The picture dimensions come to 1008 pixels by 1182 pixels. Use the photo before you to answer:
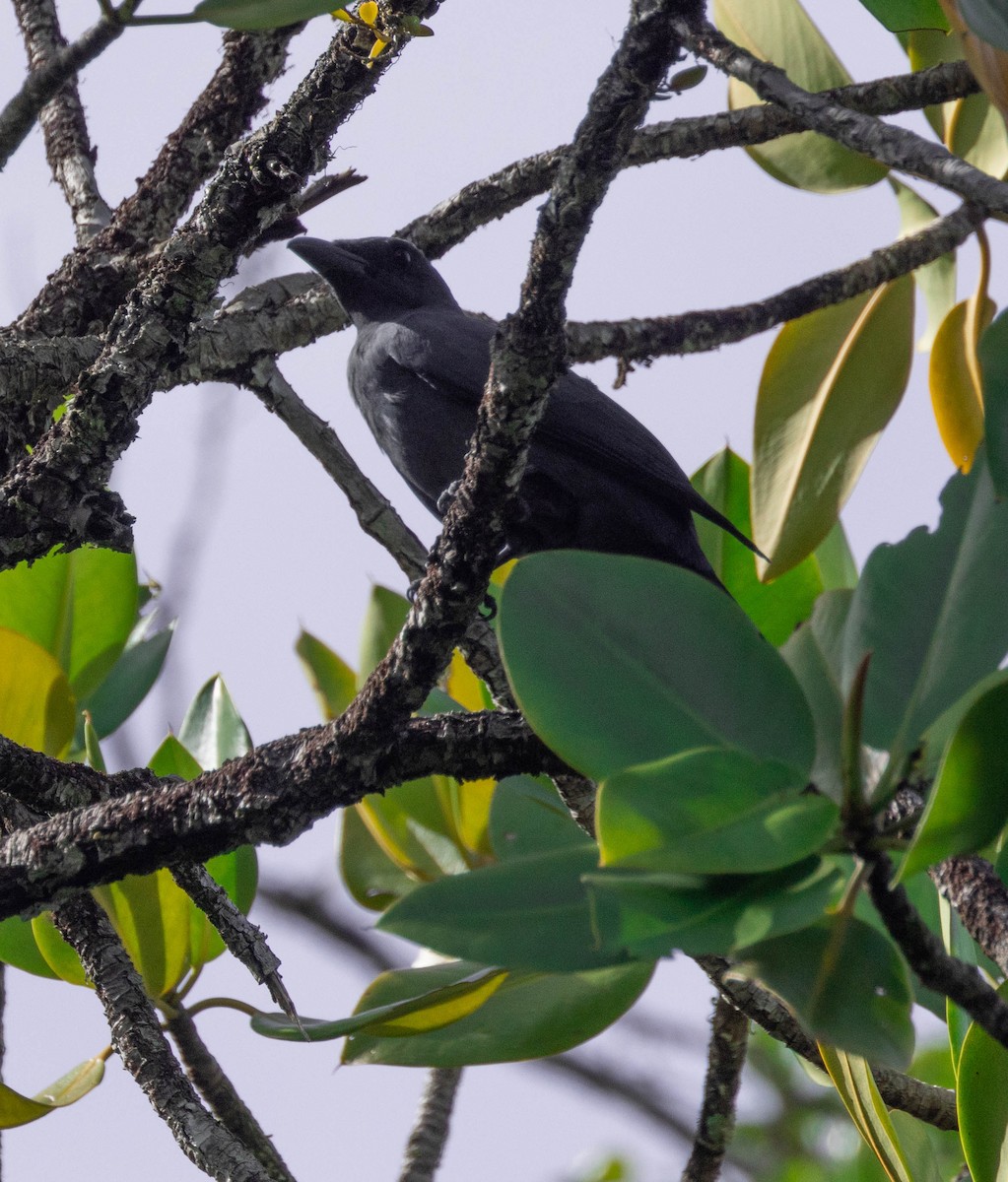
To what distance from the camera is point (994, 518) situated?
1.28 m

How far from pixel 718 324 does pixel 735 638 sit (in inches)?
74.6

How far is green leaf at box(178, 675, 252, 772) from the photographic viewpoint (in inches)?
112

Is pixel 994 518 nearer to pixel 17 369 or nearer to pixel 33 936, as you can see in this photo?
pixel 17 369

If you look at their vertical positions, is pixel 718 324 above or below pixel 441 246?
below

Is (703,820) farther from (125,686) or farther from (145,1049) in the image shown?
(125,686)

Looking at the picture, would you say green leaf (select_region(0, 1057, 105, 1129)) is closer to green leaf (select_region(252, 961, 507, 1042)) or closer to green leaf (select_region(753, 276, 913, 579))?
green leaf (select_region(252, 961, 507, 1042))

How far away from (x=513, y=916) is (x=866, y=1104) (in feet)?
2.64

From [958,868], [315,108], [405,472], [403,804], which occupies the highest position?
[405,472]

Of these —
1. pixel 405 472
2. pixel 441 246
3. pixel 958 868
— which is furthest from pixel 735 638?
pixel 405 472

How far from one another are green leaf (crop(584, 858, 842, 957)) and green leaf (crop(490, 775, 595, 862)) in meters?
1.20

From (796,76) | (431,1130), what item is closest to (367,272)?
(796,76)

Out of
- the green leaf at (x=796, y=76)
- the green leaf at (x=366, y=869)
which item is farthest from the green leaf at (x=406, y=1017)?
the green leaf at (x=796, y=76)

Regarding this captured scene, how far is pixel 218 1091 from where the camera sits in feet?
8.17

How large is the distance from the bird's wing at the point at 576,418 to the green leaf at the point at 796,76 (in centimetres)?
82
